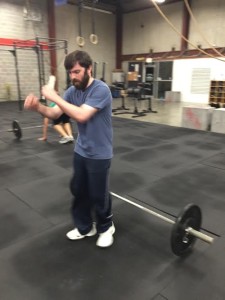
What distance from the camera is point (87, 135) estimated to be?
5.58ft

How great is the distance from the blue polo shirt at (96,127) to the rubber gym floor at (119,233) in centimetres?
76

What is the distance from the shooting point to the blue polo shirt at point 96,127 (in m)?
1.62

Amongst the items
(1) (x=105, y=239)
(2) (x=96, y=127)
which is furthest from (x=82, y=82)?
(1) (x=105, y=239)

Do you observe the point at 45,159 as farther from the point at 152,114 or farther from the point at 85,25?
the point at 85,25

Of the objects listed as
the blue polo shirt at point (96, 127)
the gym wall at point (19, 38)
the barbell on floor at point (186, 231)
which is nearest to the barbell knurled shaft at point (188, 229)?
the barbell on floor at point (186, 231)

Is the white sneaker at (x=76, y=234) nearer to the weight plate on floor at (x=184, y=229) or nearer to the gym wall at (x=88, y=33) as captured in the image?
the weight plate on floor at (x=184, y=229)

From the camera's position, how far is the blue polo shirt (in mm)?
1618

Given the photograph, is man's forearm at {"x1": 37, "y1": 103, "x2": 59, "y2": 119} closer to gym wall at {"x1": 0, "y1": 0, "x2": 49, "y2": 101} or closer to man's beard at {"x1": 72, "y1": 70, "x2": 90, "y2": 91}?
man's beard at {"x1": 72, "y1": 70, "x2": 90, "y2": 91}

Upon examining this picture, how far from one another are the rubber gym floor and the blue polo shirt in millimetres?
756

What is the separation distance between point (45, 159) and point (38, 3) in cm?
1032

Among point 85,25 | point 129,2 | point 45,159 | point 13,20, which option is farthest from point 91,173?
point 129,2

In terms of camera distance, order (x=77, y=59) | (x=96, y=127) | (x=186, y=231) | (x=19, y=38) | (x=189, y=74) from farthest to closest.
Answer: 1. (x=189, y=74)
2. (x=19, y=38)
3. (x=186, y=231)
4. (x=96, y=127)
5. (x=77, y=59)

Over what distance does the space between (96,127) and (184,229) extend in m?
0.89

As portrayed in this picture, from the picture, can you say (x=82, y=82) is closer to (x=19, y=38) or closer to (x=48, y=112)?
(x=48, y=112)
